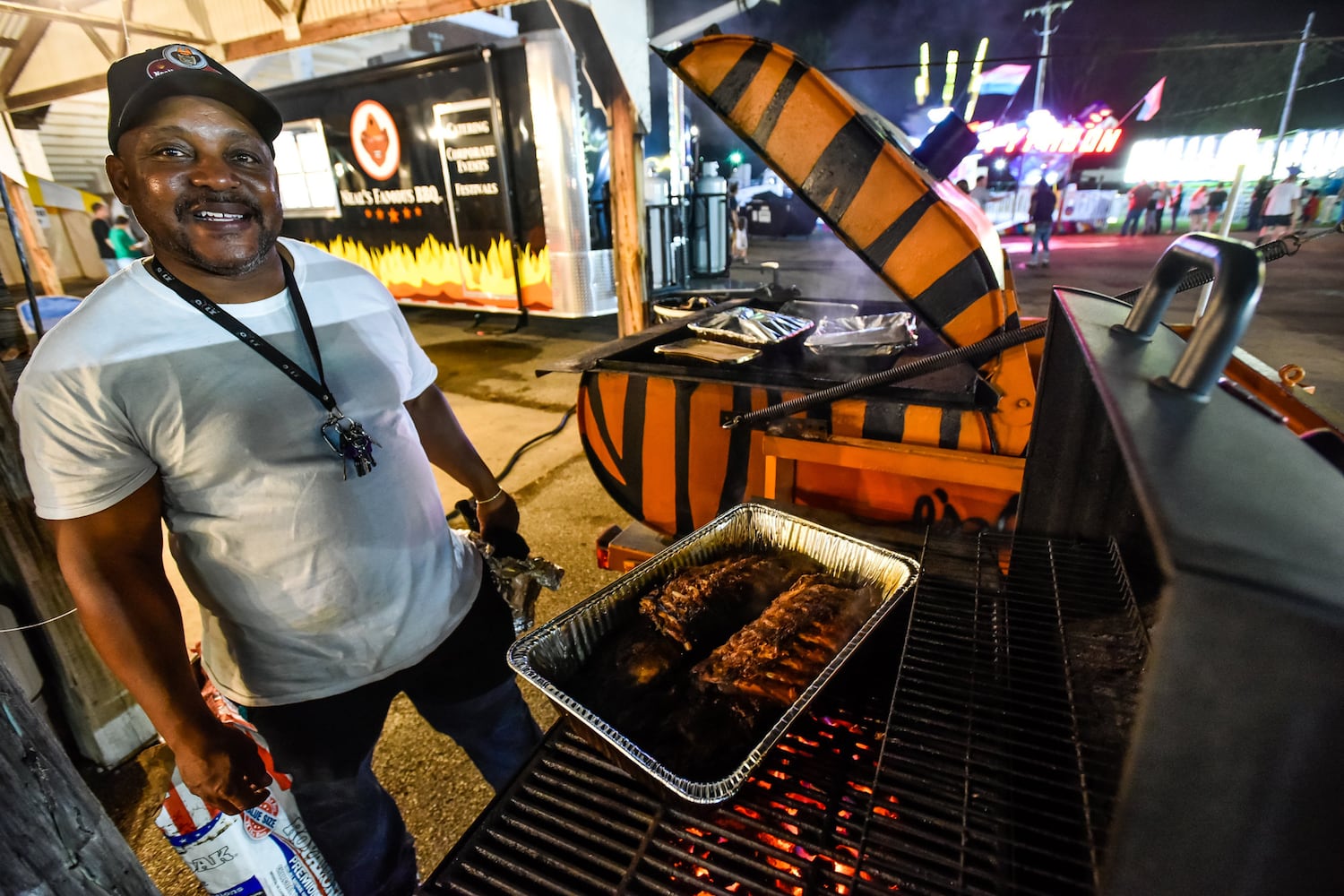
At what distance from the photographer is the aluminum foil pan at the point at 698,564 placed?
1.07 metres

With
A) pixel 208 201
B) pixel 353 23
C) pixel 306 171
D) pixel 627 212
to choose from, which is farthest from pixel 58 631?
pixel 306 171

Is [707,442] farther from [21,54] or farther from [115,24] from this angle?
[21,54]

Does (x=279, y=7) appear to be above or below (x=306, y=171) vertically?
above

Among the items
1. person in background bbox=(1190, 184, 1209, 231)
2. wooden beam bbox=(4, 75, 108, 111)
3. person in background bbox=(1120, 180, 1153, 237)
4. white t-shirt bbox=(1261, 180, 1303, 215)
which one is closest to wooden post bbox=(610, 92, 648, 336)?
wooden beam bbox=(4, 75, 108, 111)

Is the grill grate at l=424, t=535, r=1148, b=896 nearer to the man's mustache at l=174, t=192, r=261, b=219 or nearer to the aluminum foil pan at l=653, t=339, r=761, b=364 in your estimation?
the man's mustache at l=174, t=192, r=261, b=219

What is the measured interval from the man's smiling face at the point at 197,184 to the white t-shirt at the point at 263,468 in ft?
0.37

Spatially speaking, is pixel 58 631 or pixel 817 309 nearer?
pixel 58 631

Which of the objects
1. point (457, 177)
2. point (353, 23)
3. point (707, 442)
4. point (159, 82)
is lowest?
point (707, 442)

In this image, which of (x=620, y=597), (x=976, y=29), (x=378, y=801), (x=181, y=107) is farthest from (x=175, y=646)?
(x=976, y=29)

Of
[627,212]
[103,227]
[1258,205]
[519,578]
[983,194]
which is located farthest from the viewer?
[1258,205]

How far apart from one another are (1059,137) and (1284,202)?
297 inches

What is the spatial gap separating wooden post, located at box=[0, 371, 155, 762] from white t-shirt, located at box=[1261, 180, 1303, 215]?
1130 inches

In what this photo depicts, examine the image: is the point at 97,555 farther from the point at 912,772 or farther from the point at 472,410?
the point at 472,410

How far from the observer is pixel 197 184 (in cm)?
136
